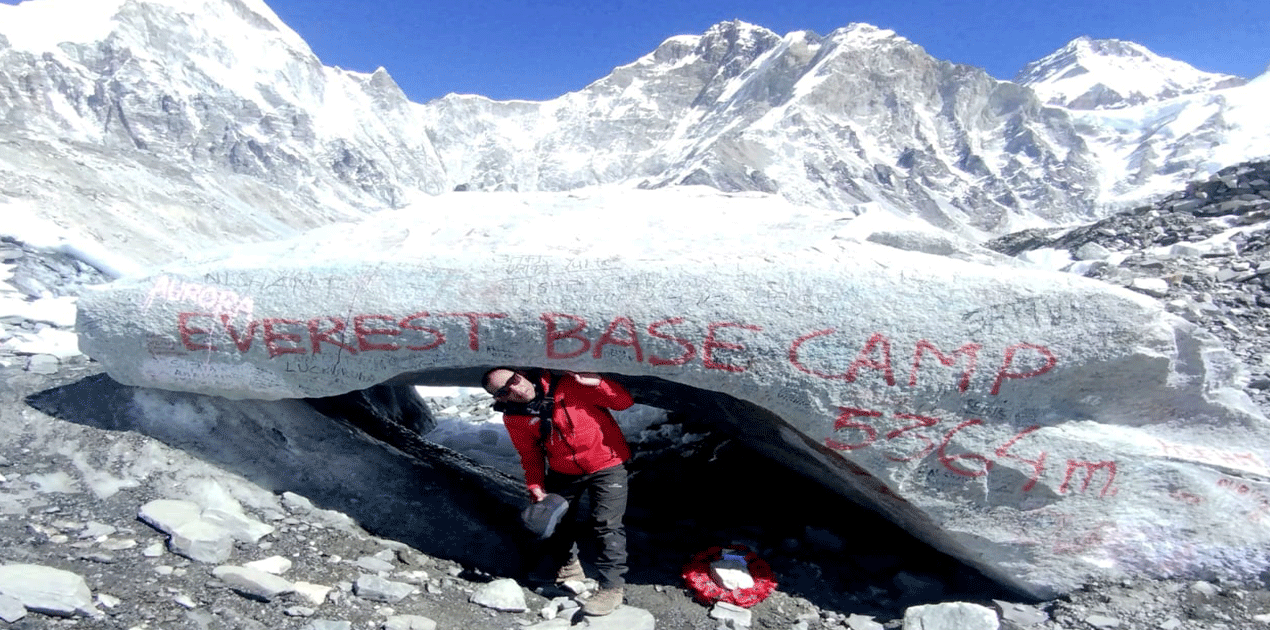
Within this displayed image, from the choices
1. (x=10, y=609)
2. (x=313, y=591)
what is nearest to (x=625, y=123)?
(x=313, y=591)

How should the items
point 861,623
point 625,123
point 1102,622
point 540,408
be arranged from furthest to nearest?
point 625,123
point 540,408
point 861,623
point 1102,622

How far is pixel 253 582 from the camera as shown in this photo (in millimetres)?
3611

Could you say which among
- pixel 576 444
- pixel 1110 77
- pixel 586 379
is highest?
pixel 1110 77

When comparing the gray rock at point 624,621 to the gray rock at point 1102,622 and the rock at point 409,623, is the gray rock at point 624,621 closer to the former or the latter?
the rock at point 409,623

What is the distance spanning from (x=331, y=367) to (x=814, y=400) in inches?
103

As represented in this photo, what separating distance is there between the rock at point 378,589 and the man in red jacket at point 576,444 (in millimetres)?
798

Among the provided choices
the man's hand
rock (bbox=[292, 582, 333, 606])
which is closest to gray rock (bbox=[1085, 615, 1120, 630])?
the man's hand

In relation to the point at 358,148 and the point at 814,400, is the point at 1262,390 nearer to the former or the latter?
the point at 814,400

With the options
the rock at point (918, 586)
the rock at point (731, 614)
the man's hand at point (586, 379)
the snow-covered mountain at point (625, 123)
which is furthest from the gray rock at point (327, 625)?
the snow-covered mountain at point (625, 123)

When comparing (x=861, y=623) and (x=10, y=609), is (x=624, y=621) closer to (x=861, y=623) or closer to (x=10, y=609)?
(x=861, y=623)

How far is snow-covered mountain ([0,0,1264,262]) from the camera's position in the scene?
244 feet

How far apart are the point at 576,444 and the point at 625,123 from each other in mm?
115777

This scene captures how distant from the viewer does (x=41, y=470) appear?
421 centimetres

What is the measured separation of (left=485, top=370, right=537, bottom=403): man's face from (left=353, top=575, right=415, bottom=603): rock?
1.06 meters
